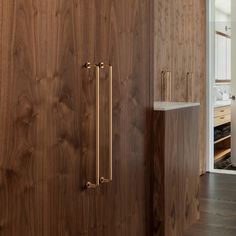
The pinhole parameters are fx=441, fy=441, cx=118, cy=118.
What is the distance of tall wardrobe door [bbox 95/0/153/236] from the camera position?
7.33 ft

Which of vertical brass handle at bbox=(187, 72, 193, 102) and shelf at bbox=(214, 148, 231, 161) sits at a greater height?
vertical brass handle at bbox=(187, 72, 193, 102)

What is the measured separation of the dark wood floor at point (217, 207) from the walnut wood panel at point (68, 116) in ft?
3.37

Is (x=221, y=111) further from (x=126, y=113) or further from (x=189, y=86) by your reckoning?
(x=126, y=113)

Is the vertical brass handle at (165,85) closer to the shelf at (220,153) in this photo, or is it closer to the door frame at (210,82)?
the door frame at (210,82)

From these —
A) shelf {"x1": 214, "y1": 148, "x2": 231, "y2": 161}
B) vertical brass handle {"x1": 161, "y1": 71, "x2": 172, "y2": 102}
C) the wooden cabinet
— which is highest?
vertical brass handle {"x1": 161, "y1": 71, "x2": 172, "y2": 102}

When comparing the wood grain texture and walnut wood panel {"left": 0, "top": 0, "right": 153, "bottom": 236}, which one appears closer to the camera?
walnut wood panel {"left": 0, "top": 0, "right": 153, "bottom": 236}

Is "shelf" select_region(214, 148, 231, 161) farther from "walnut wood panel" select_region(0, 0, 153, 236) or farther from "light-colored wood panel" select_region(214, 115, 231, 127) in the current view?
"walnut wood panel" select_region(0, 0, 153, 236)

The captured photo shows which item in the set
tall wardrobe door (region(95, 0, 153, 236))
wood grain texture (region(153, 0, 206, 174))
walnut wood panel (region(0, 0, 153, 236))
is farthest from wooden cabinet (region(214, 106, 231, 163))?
walnut wood panel (region(0, 0, 153, 236))

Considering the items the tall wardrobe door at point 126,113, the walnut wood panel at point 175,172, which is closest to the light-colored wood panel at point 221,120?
the walnut wood panel at point 175,172

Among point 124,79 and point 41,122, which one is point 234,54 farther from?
→ point 41,122

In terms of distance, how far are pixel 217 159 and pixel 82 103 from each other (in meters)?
4.80

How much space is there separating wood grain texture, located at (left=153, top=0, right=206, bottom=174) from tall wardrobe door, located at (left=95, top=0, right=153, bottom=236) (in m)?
1.34

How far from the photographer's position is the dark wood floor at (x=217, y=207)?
348cm

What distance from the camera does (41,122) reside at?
1808 millimetres
